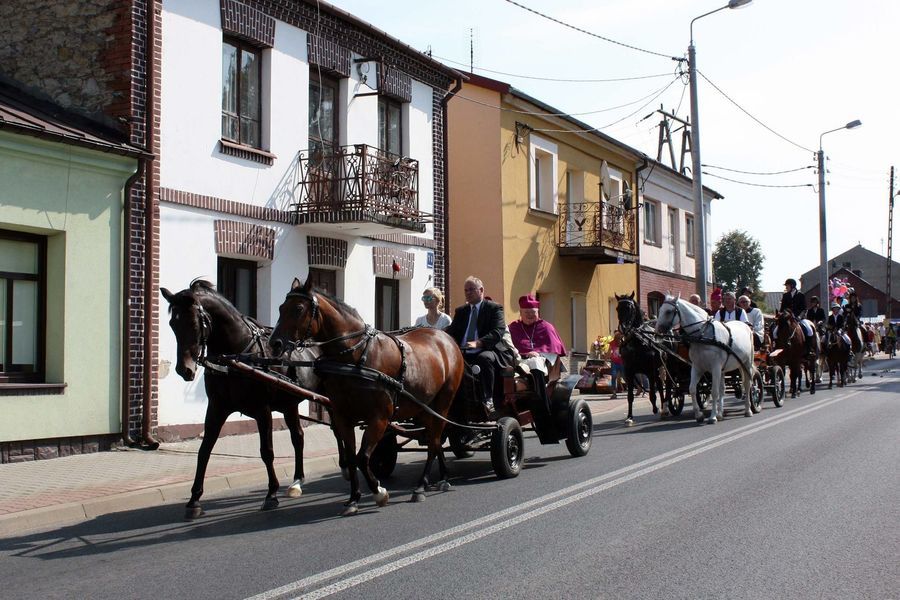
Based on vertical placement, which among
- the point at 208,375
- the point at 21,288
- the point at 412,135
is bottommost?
the point at 208,375

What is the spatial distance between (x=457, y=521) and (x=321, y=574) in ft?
5.76

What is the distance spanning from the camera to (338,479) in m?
10.1

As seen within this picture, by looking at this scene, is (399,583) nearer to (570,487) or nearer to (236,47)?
(570,487)

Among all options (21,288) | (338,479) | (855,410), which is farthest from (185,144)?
(855,410)

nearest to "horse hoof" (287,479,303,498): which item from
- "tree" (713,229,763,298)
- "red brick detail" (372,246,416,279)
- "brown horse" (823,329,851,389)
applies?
"red brick detail" (372,246,416,279)

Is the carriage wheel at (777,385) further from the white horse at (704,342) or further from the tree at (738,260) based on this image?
the tree at (738,260)

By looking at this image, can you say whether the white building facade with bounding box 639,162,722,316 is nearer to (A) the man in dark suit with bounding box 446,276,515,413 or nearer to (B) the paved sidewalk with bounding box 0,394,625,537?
(B) the paved sidewalk with bounding box 0,394,625,537

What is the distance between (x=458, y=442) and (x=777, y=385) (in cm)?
964

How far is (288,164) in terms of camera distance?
1502 centimetres

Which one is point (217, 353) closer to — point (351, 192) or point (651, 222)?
point (351, 192)

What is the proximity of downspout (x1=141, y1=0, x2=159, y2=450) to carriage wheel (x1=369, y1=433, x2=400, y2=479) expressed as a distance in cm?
387

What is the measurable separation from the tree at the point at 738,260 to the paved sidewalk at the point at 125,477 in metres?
76.6

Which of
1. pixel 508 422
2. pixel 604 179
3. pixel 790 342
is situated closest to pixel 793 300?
pixel 790 342

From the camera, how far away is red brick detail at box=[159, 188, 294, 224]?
41.8ft
